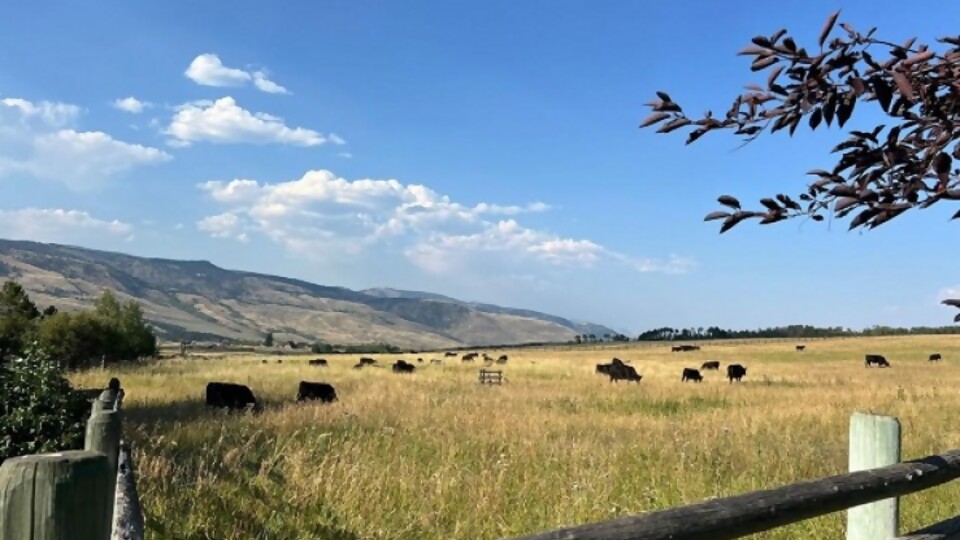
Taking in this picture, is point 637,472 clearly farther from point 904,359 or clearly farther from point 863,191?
point 904,359

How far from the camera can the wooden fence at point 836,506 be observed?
7.83 feet

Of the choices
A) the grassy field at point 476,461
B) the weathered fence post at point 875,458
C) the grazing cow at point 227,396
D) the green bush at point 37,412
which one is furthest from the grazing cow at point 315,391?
the weathered fence post at point 875,458

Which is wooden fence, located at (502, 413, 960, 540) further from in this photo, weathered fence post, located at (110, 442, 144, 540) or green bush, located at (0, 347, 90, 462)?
green bush, located at (0, 347, 90, 462)

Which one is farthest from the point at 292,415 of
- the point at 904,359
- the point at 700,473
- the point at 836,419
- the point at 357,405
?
the point at 904,359

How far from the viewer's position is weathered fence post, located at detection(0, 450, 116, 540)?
133 cm

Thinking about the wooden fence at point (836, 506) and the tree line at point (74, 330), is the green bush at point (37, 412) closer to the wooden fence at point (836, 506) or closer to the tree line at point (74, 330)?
the wooden fence at point (836, 506)

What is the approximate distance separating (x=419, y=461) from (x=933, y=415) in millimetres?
13103

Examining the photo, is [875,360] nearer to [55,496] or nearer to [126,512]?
[126,512]

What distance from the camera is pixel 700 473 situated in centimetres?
886

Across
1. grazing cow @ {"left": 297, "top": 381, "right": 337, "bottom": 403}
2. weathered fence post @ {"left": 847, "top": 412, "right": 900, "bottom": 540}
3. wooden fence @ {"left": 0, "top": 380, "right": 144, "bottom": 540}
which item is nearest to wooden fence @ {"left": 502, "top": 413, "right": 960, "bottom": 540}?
weathered fence post @ {"left": 847, "top": 412, "right": 900, "bottom": 540}

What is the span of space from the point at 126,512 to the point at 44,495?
7.09 ft

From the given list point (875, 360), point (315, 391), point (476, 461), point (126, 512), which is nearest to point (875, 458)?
point (126, 512)

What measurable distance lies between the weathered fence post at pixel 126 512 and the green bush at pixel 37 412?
228 inches

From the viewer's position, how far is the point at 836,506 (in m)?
3.25
